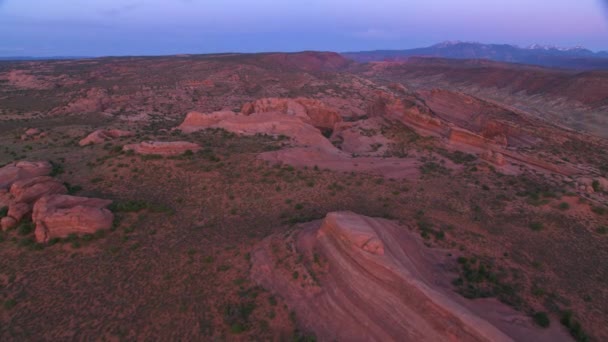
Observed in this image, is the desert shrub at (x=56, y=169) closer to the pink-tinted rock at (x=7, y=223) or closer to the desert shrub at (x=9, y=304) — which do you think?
the pink-tinted rock at (x=7, y=223)

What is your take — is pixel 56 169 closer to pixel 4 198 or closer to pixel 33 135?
pixel 4 198

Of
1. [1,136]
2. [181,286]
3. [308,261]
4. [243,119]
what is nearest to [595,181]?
[308,261]

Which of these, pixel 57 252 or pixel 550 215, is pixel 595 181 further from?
pixel 57 252

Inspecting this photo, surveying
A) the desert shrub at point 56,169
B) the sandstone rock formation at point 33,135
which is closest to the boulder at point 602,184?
the desert shrub at point 56,169

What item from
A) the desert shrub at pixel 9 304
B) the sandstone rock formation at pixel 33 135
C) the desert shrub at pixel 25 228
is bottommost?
the desert shrub at pixel 9 304

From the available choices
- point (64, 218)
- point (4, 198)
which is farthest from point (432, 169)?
point (4, 198)

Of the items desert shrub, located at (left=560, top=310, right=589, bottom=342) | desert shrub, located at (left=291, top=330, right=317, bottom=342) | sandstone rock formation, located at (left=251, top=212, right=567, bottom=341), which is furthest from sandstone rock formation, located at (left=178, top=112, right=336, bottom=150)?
desert shrub, located at (left=560, top=310, right=589, bottom=342)
